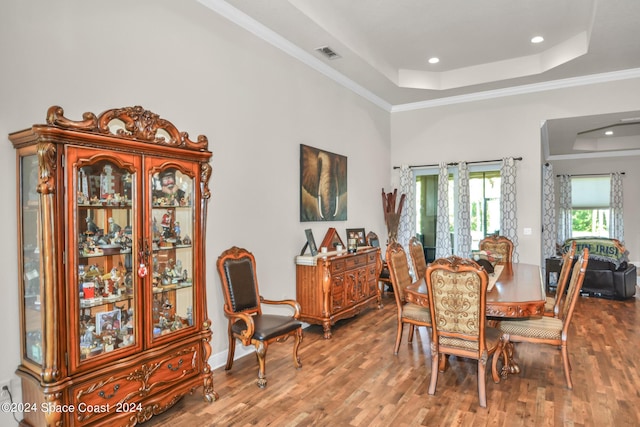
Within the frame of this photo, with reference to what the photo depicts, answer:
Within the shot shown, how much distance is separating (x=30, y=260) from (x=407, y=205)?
597 centimetres

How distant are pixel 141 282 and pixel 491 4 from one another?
4.40 m

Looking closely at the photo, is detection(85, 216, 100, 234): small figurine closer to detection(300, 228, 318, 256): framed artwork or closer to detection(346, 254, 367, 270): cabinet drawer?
detection(300, 228, 318, 256): framed artwork

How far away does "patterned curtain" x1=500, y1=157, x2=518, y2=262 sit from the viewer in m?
6.38

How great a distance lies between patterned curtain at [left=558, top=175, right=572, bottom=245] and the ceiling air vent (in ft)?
30.9

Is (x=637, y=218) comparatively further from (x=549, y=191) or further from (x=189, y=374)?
(x=189, y=374)

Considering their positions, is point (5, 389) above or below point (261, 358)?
above

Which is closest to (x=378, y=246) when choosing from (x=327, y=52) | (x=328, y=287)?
(x=328, y=287)

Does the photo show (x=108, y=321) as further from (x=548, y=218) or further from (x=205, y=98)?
(x=548, y=218)

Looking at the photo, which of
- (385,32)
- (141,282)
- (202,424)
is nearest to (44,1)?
(141,282)

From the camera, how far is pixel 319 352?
4117mm

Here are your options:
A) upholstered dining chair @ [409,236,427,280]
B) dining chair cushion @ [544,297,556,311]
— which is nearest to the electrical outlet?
upholstered dining chair @ [409,236,427,280]

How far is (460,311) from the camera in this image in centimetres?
295

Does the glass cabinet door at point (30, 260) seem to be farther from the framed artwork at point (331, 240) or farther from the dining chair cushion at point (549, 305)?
the dining chair cushion at point (549, 305)

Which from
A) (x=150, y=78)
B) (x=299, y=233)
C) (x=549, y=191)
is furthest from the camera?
(x=549, y=191)
